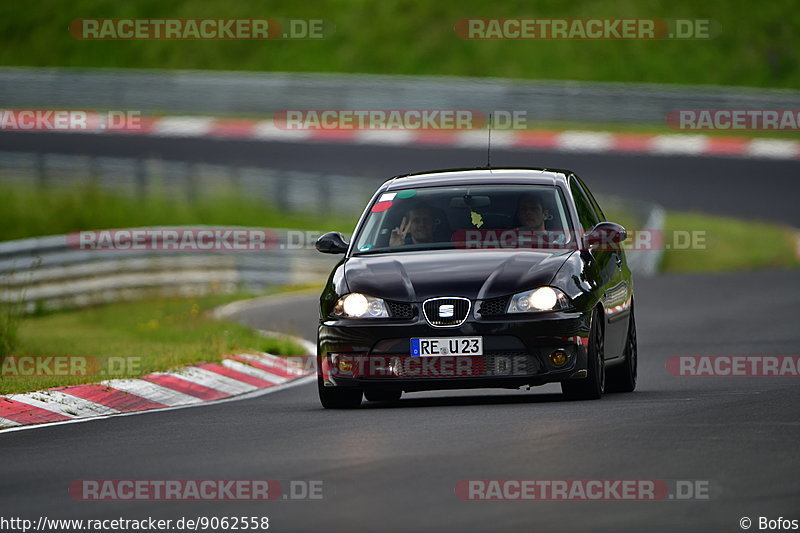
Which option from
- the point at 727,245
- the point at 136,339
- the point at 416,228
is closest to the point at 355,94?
the point at 727,245

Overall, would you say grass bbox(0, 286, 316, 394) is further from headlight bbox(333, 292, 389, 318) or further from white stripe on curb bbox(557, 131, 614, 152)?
white stripe on curb bbox(557, 131, 614, 152)

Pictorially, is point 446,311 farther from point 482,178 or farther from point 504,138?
point 504,138

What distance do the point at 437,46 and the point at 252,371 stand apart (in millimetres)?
33875

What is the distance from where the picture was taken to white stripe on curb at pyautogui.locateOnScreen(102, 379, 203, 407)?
13.1 m

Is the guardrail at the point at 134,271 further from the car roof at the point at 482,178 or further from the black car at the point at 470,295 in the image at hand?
the black car at the point at 470,295

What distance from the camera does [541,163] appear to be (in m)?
35.5

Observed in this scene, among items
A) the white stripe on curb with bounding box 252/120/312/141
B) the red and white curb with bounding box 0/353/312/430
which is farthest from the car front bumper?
the white stripe on curb with bounding box 252/120/312/141

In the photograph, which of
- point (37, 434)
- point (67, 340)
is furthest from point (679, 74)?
point (37, 434)

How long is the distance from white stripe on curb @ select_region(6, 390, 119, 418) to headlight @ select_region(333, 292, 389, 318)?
203 centimetres

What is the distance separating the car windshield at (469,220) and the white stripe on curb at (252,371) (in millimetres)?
2979

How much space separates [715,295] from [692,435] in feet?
43.2

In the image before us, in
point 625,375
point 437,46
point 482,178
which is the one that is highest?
point 437,46

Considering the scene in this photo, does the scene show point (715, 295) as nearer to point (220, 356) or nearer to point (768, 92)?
point (220, 356)

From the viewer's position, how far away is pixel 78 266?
23.8m
